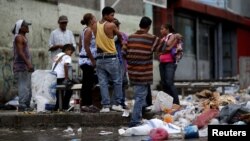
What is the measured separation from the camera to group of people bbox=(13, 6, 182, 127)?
384 inches

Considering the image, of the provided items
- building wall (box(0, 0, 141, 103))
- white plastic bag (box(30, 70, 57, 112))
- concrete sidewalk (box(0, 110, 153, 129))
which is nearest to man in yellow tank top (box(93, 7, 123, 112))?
concrete sidewalk (box(0, 110, 153, 129))

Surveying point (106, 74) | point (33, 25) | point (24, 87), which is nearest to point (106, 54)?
point (106, 74)

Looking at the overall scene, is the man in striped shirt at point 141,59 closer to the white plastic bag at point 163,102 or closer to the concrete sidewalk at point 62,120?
the concrete sidewalk at point 62,120

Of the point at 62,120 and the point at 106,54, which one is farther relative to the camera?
the point at 62,120

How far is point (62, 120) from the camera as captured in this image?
35.4ft

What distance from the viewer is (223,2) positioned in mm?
28750

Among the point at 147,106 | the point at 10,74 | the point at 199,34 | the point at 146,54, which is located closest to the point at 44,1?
the point at 10,74

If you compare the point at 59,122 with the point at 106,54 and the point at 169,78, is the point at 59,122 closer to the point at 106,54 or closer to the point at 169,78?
the point at 106,54

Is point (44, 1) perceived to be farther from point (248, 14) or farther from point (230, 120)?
point (248, 14)

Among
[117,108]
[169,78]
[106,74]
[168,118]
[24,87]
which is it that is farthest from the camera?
[169,78]

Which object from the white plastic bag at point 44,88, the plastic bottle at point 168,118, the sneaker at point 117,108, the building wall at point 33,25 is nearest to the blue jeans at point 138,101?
the plastic bottle at point 168,118

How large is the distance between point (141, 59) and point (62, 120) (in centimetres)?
203

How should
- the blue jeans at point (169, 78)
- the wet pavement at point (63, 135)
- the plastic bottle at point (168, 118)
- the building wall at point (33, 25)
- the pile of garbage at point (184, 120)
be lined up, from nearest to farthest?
the pile of garbage at point (184, 120), the wet pavement at point (63, 135), the plastic bottle at point (168, 118), the blue jeans at point (169, 78), the building wall at point (33, 25)

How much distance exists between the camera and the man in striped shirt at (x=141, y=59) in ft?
31.8
